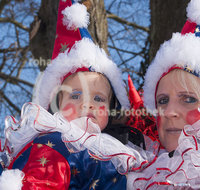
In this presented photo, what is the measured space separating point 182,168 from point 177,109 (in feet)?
1.47

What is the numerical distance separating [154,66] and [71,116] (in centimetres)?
66

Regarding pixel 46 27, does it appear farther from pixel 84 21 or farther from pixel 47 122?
pixel 47 122

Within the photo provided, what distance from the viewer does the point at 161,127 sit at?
1.82 m

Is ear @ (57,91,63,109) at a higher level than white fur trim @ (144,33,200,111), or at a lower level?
lower

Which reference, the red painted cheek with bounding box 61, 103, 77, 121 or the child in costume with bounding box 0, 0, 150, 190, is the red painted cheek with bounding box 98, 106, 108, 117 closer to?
the child in costume with bounding box 0, 0, 150, 190

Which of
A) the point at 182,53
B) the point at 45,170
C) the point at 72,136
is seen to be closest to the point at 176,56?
the point at 182,53

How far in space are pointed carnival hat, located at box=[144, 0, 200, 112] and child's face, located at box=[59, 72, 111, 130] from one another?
1.18ft

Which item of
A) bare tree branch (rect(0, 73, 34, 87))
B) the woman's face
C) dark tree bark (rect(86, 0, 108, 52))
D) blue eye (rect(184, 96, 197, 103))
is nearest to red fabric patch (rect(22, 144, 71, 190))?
the woman's face

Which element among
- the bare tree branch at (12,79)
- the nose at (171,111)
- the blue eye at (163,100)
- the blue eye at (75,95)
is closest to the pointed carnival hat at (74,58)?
the blue eye at (75,95)

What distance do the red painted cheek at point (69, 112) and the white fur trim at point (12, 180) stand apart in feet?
1.80

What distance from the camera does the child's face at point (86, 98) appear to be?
72.6 inches

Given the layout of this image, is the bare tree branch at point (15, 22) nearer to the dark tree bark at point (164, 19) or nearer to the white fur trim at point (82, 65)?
the dark tree bark at point (164, 19)

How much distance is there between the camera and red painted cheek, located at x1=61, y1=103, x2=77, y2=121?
1828 mm

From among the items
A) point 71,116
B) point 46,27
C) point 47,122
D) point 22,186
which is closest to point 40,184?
point 22,186
